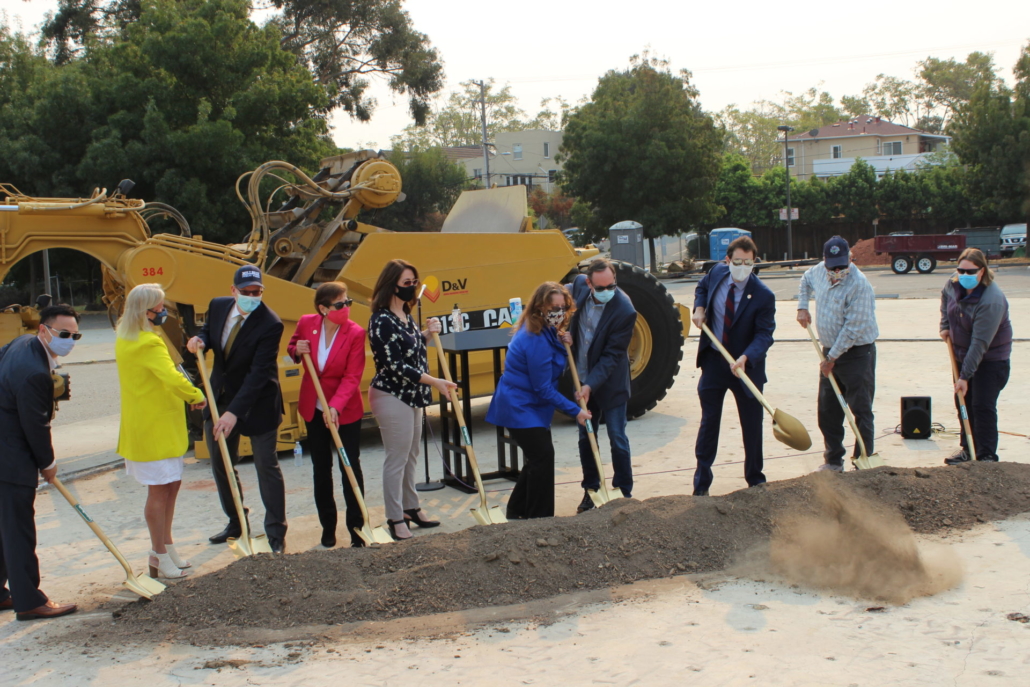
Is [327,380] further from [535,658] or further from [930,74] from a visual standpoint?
[930,74]

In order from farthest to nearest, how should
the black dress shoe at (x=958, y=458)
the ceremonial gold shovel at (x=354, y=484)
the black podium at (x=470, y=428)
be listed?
1. the black podium at (x=470, y=428)
2. the black dress shoe at (x=958, y=458)
3. the ceremonial gold shovel at (x=354, y=484)

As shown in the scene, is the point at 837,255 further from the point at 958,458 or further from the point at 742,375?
the point at 958,458

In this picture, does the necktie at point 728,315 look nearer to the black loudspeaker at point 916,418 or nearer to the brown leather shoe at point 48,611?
the black loudspeaker at point 916,418

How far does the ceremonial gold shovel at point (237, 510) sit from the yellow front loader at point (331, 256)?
2466 millimetres

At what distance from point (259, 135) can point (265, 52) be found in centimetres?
217

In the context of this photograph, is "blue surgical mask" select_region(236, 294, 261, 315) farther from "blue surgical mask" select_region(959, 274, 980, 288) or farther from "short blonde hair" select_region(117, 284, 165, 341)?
"blue surgical mask" select_region(959, 274, 980, 288)

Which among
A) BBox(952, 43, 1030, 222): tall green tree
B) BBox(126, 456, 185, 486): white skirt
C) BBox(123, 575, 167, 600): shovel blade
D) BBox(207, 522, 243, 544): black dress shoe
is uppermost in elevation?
BBox(952, 43, 1030, 222): tall green tree

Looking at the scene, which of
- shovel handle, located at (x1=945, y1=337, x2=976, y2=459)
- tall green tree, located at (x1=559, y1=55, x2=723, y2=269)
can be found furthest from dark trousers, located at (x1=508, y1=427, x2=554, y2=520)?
tall green tree, located at (x1=559, y1=55, x2=723, y2=269)

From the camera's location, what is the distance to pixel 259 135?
973 inches

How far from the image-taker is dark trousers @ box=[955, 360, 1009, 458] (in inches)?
260

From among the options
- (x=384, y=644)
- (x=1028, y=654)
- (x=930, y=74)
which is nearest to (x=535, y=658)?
(x=384, y=644)

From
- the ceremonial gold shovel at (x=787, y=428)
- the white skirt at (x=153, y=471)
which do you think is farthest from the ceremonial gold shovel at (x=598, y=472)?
the white skirt at (x=153, y=471)

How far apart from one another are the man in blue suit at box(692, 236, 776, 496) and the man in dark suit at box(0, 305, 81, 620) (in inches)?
157

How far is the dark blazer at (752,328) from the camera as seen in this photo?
6227mm
